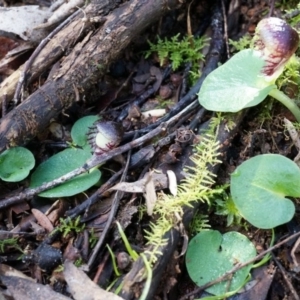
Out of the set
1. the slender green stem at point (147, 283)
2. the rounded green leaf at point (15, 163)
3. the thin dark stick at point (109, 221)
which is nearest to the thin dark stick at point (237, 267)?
the slender green stem at point (147, 283)

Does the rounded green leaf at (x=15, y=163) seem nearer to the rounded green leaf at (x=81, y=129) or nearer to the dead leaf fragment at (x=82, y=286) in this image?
the rounded green leaf at (x=81, y=129)

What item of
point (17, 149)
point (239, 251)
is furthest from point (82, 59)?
point (239, 251)

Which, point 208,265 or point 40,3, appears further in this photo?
point 40,3

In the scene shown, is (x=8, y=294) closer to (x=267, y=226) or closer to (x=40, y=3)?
(x=267, y=226)

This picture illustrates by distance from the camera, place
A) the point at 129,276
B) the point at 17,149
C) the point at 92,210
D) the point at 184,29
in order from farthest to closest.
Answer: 1. the point at 184,29
2. the point at 17,149
3. the point at 92,210
4. the point at 129,276

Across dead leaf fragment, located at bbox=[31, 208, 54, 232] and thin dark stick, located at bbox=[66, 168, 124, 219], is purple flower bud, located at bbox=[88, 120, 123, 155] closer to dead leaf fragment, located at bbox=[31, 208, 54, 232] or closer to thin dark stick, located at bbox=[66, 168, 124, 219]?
thin dark stick, located at bbox=[66, 168, 124, 219]

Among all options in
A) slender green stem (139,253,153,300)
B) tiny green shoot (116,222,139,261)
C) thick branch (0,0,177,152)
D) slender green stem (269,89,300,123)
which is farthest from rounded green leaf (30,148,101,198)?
slender green stem (269,89,300,123)
